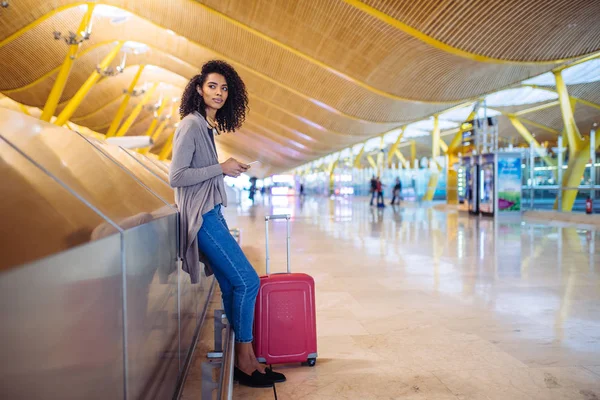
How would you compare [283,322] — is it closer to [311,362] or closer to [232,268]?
[311,362]

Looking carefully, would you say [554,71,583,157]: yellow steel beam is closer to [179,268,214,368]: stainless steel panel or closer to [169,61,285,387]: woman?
[179,268,214,368]: stainless steel panel

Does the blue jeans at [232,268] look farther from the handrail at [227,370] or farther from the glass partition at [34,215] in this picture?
the glass partition at [34,215]

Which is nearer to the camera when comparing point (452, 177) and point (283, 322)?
point (283, 322)

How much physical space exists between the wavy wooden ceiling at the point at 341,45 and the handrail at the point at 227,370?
1470 cm

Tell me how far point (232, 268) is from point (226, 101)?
1.06 metres

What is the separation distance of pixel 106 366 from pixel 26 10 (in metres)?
25.4

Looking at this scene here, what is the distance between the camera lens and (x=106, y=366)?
1.62 metres

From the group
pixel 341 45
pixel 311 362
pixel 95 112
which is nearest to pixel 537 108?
pixel 341 45

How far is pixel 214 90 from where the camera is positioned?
3.36 metres

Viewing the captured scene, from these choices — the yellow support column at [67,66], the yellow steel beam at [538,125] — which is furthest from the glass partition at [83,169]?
the yellow steel beam at [538,125]

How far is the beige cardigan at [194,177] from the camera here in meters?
3.04

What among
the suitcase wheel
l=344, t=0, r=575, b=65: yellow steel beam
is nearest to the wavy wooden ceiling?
l=344, t=0, r=575, b=65: yellow steel beam

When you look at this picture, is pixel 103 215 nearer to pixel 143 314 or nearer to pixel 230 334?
pixel 143 314

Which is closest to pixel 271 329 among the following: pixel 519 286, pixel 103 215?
pixel 103 215
